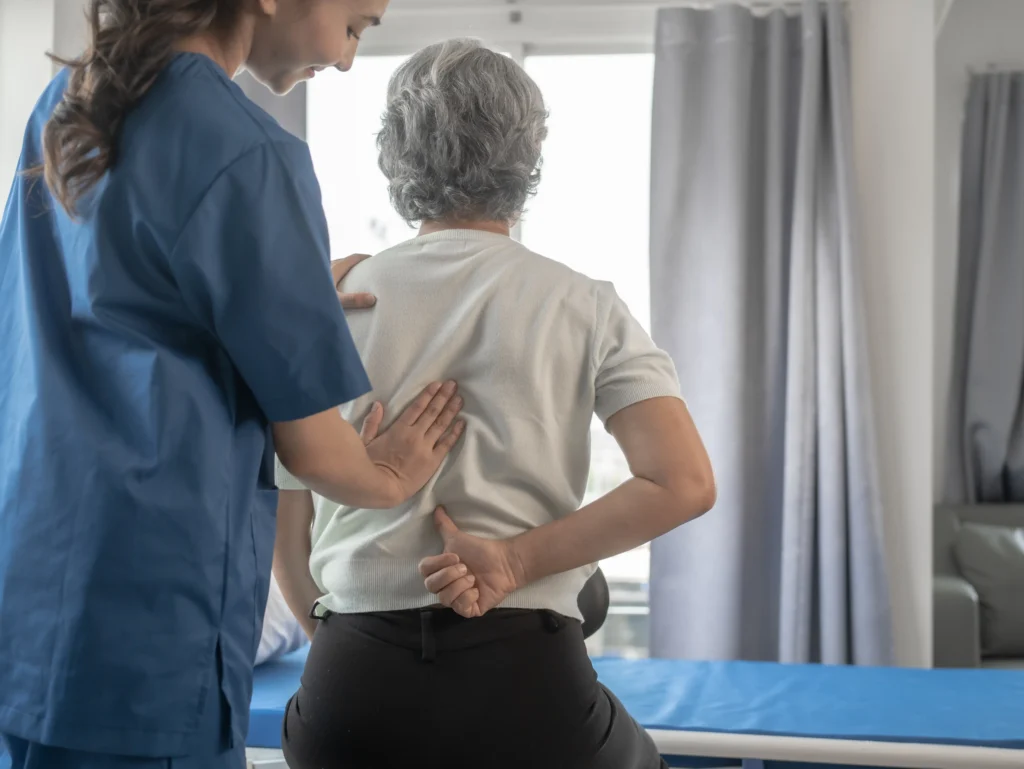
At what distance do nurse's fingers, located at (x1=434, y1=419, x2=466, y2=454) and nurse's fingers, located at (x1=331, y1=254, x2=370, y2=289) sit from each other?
236mm

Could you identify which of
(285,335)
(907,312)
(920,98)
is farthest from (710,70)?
(285,335)

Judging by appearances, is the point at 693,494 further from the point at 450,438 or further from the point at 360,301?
the point at 360,301

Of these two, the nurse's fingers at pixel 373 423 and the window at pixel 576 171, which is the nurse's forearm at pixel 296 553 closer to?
the nurse's fingers at pixel 373 423

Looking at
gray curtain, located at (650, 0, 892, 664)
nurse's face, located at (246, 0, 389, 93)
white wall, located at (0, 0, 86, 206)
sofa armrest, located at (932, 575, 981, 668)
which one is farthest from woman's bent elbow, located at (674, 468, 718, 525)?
white wall, located at (0, 0, 86, 206)

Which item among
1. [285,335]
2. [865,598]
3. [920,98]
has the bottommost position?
[865,598]

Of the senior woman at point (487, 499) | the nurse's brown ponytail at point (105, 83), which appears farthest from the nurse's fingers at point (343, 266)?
the nurse's brown ponytail at point (105, 83)

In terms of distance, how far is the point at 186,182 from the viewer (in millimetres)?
724

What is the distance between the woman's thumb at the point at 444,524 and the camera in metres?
1.00

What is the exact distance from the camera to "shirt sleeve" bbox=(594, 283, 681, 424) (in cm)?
101

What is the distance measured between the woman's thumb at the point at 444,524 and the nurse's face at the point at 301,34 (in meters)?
0.43

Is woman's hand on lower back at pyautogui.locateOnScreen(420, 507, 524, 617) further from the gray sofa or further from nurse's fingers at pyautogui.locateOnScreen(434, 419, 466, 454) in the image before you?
the gray sofa

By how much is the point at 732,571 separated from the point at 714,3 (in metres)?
1.62

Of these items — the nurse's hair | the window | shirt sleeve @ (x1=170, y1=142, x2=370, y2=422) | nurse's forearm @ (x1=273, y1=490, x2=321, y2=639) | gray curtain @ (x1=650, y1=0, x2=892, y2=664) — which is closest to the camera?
shirt sleeve @ (x1=170, y1=142, x2=370, y2=422)

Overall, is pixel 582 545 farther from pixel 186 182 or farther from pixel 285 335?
pixel 186 182
